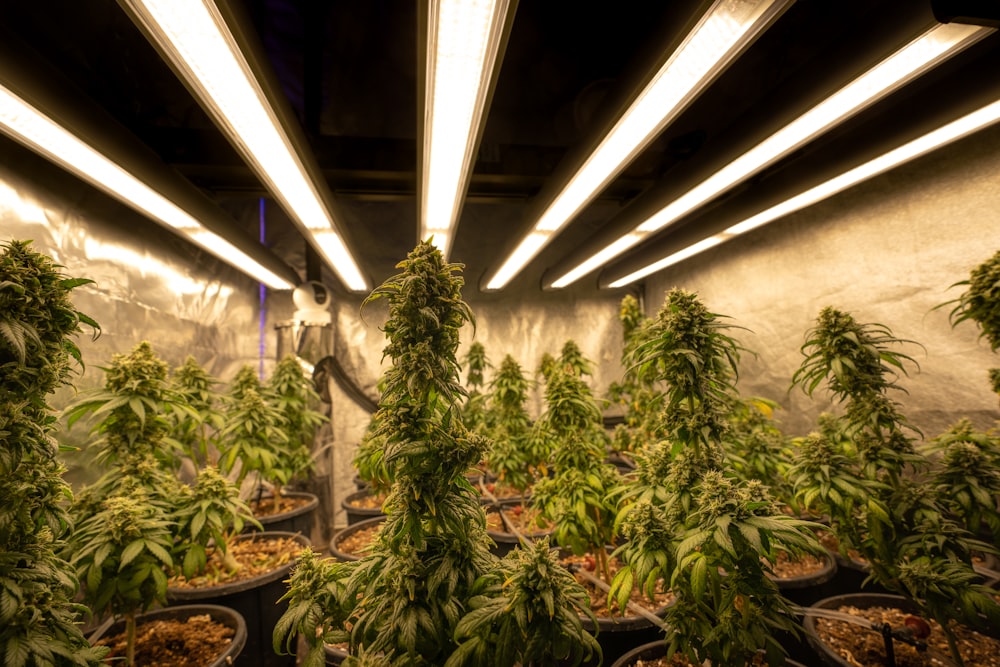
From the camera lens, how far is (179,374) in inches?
108

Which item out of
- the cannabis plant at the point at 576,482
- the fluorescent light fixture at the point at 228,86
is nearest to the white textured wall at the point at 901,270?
the cannabis plant at the point at 576,482

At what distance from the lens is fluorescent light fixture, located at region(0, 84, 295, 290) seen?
5.16 feet

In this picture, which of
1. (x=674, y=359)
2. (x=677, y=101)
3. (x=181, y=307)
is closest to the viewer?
(x=674, y=359)

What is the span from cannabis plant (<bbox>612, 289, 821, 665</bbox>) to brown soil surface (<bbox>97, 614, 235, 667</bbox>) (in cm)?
169

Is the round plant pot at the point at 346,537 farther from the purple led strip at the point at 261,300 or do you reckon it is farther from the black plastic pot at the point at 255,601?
the purple led strip at the point at 261,300

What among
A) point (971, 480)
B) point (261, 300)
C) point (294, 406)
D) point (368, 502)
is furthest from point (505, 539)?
point (261, 300)

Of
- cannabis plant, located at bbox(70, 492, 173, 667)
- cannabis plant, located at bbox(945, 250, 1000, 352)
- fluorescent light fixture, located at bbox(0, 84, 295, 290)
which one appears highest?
fluorescent light fixture, located at bbox(0, 84, 295, 290)

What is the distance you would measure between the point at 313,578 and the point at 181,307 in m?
2.92

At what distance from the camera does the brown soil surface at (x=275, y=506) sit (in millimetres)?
3289

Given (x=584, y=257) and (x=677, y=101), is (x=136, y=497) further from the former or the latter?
(x=584, y=257)

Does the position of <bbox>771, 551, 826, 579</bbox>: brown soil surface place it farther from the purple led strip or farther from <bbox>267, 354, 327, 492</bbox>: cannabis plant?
the purple led strip

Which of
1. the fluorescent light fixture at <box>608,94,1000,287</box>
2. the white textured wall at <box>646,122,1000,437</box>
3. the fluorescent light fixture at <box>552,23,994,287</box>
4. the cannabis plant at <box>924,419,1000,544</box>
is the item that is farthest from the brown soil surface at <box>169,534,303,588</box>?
the white textured wall at <box>646,122,1000,437</box>

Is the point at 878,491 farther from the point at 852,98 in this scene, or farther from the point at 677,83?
the point at 677,83

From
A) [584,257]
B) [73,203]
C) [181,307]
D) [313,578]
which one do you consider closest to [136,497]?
[313,578]
